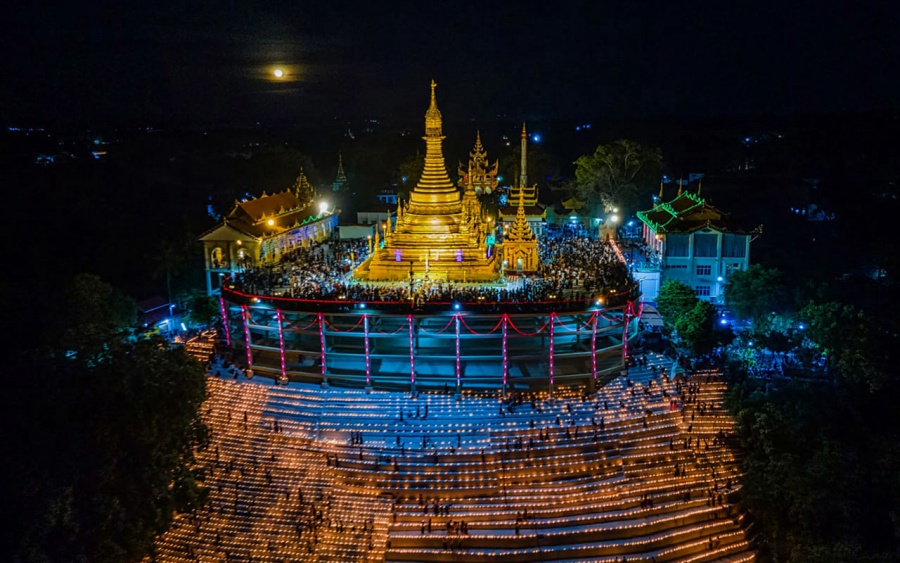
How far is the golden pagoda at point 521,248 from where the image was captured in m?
37.5

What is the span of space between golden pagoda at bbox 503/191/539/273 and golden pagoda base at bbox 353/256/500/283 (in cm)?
161

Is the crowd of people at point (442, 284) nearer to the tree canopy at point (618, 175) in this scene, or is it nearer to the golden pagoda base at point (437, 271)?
the golden pagoda base at point (437, 271)

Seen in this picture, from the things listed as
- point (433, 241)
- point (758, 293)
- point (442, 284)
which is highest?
point (433, 241)

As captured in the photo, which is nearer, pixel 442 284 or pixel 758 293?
pixel 442 284

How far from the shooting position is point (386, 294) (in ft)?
105

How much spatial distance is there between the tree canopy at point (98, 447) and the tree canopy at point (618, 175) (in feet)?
132

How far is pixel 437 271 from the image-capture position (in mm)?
35906

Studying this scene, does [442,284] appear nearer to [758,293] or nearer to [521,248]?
[521,248]

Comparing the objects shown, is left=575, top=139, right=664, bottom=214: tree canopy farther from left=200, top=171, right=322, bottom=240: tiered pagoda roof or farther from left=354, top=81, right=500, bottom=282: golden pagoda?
left=354, top=81, right=500, bottom=282: golden pagoda

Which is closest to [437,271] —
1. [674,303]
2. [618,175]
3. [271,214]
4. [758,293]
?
[674,303]

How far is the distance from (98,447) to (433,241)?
64.9 feet

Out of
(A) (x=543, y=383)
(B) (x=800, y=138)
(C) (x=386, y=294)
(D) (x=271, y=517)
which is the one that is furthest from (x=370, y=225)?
(B) (x=800, y=138)

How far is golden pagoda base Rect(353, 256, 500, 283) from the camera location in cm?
3556

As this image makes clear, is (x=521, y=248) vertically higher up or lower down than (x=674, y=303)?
higher up
